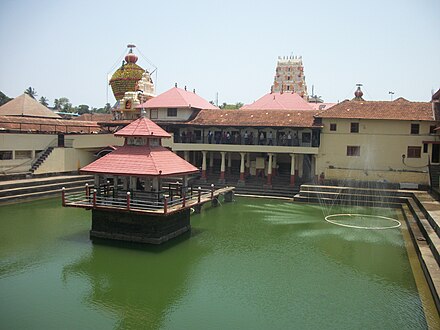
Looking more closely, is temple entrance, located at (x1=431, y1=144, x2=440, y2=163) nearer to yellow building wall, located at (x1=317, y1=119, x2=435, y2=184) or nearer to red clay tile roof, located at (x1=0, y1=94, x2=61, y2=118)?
yellow building wall, located at (x1=317, y1=119, x2=435, y2=184)

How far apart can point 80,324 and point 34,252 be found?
571cm

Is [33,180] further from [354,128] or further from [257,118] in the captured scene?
[354,128]

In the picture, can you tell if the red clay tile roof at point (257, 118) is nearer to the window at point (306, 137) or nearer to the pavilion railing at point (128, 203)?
the window at point (306, 137)

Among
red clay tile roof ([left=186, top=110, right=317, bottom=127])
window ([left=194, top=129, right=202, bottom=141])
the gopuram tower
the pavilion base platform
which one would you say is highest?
the gopuram tower

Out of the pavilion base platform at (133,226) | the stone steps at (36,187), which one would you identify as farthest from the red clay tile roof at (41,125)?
the pavilion base platform at (133,226)

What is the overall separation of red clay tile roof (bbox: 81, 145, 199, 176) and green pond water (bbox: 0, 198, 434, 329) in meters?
2.45

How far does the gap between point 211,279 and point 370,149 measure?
60.1 ft

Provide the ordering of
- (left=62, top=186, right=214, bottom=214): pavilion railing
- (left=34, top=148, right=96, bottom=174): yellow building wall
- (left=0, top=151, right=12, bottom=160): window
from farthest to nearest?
(left=34, top=148, right=96, bottom=174): yellow building wall
(left=0, top=151, right=12, bottom=160): window
(left=62, top=186, right=214, bottom=214): pavilion railing

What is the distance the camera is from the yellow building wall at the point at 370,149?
26.5 metres

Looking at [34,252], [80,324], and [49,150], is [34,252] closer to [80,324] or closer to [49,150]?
[80,324]

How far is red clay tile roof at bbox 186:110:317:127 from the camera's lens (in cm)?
2848

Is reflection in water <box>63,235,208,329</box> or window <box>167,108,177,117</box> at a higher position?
window <box>167,108,177,117</box>

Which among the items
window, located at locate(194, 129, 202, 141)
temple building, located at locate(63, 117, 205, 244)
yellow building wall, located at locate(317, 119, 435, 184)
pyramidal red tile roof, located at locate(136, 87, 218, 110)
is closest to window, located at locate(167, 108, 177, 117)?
pyramidal red tile roof, located at locate(136, 87, 218, 110)

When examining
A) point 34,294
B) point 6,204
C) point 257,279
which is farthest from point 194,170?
point 6,204
